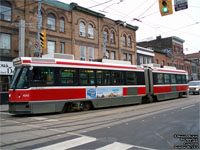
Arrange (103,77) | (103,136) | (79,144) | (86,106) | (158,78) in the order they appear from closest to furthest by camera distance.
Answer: (79,144) < (103,136) < (86,106) < (103,77) < (158,78)

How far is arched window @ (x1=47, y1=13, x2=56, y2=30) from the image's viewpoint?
22.1m

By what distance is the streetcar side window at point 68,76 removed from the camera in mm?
11312

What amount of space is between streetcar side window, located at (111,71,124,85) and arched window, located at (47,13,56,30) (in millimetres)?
11563

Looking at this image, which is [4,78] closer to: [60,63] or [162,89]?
[60,63]

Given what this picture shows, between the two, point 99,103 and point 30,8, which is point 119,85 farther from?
point 30,8

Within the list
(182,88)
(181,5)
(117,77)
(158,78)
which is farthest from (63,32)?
(181,5)

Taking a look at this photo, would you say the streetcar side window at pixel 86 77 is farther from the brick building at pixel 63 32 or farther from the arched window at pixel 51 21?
the arched window at pixel 51 21

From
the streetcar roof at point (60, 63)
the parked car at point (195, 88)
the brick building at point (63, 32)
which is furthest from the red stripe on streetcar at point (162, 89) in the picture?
the parked car at point (195, 88)

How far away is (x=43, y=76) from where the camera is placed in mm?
10641

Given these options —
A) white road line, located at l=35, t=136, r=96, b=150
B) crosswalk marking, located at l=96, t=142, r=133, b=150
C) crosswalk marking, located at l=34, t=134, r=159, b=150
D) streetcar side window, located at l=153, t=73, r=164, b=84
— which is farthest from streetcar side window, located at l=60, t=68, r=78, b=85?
streetcar side window, located at l=153, t=73, r=164, b=84

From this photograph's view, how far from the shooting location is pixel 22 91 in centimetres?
1007

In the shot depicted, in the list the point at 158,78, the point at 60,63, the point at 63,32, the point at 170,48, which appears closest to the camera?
the point at 60,63

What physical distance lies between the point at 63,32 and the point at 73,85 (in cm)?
1323

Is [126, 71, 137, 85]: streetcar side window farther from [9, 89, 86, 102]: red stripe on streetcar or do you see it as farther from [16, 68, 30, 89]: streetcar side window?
[16, 68, 30, 89]: streetcar side window
